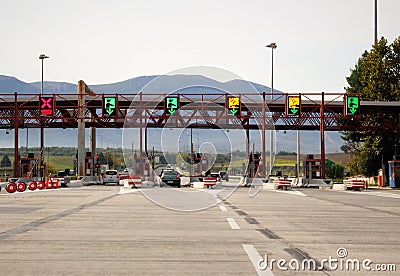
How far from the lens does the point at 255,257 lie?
11531 mm

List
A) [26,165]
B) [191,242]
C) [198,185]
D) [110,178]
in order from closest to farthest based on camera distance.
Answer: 1. [191,242]
2. [198,185]
3. [26,165]
4. [110,178]

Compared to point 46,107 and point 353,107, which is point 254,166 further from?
point 46,107

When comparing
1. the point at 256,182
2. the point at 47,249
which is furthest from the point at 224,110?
the point at 47,249

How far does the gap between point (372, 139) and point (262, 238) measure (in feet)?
170

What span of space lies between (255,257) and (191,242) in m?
2.50

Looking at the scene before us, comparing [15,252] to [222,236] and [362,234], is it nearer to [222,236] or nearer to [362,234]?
[222,236]

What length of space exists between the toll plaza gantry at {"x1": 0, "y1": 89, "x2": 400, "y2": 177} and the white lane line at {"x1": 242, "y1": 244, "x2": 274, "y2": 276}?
4062 cm

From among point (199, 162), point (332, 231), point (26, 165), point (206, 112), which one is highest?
point (206, 112)

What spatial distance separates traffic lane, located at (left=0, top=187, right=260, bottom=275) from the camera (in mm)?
10414

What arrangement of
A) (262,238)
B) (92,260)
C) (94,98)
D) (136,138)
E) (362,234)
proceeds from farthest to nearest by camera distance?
(94,98) → (136,138) → (362,234) → (262,238) → (92,260)

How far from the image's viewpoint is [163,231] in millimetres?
15922

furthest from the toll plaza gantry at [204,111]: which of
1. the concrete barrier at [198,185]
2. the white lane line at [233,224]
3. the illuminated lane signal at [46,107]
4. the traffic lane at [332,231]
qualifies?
the white lane line at [233,224]

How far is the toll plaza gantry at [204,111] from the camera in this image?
186ft

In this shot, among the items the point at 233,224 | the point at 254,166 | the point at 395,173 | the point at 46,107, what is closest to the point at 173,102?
the point at 46,107
